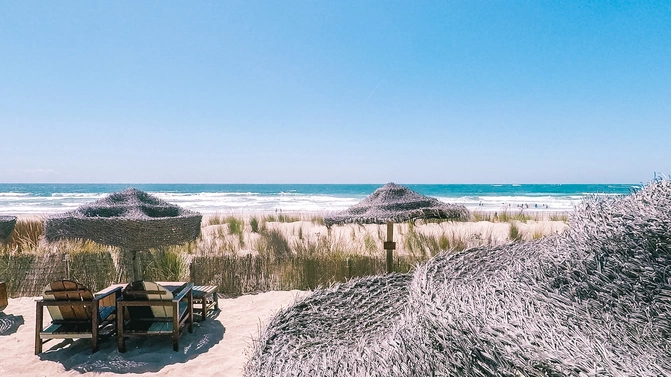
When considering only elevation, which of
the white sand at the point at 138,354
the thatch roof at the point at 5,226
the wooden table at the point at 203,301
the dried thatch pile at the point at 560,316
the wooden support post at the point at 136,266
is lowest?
the white sand at the point at 138,354

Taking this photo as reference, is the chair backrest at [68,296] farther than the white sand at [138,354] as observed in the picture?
Yes

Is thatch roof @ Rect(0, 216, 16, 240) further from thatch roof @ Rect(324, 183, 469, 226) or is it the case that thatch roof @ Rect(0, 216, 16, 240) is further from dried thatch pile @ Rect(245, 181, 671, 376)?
dried thatch pile @ Rect(245, 181, 671, 376)

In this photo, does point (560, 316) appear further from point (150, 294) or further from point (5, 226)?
point (5, 226)

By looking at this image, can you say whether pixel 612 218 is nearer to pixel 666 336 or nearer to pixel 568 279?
pixel 568 279

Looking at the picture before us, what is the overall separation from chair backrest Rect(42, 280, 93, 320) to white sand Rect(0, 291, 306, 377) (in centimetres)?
39

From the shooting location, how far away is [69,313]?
13.5 feet

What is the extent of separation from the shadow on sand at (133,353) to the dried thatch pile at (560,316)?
246 centimetres

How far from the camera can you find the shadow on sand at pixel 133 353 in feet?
12.3

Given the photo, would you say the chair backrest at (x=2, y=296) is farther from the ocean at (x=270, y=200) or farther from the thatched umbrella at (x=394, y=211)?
the ocean at (x=270, y=200)

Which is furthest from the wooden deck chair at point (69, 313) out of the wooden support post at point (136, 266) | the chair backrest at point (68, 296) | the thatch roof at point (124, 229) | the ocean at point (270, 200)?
the ocean at point (270, 200)

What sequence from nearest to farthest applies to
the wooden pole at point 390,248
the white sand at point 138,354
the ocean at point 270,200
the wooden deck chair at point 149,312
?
the white sand at point 138,354 < the wooden deck chair at point 149,312 < the wooden pole at point 390,248 < the ocean at point 270,200

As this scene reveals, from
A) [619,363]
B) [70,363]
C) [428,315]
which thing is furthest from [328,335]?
Answer: [70,363]

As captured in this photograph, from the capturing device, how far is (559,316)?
1.50 m

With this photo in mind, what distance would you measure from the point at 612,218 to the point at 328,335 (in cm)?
166
